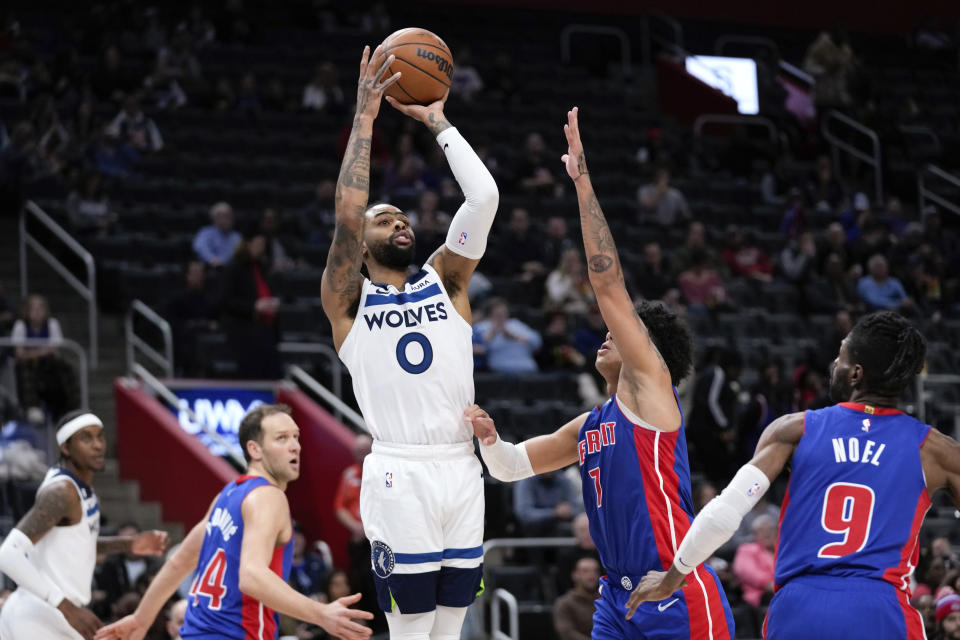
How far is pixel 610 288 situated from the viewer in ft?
18.0

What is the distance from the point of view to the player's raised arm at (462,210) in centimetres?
578

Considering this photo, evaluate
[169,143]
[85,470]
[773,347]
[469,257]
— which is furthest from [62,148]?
[469,257]

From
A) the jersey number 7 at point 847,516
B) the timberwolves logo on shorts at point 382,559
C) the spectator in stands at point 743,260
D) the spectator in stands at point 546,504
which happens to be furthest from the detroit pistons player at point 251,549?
the spectator in stands at point 743,260

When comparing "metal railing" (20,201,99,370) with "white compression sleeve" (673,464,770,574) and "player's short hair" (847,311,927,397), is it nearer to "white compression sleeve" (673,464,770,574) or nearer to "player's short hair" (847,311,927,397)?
"white compression sleeve" (673,464,770,574)

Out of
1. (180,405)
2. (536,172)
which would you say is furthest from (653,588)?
(536,172)

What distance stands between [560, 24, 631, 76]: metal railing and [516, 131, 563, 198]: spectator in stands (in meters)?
4.14

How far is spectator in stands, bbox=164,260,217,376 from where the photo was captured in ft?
44.6

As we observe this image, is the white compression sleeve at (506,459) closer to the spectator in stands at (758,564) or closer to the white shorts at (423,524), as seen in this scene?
the white shorts at (423,524)

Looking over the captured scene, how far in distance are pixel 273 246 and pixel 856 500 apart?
418 inches

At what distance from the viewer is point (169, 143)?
16.8 metres

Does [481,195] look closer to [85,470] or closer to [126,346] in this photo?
[85,470]

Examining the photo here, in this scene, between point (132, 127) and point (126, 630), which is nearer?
point (126, 630)

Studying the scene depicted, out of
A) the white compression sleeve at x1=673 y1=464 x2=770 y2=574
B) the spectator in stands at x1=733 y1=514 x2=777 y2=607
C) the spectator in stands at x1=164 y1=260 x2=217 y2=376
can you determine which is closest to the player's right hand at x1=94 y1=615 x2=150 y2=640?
the white compression sleeve at x1=673 y1=464 x2=770 y2=574

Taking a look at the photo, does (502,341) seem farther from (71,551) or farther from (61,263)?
(71,551)
